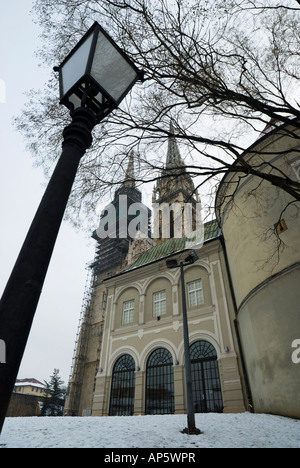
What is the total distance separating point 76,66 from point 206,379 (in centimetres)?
1760

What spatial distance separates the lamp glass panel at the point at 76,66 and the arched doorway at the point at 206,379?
17.0 meters

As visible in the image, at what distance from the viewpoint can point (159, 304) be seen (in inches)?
833

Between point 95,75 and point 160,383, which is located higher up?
point 95,75

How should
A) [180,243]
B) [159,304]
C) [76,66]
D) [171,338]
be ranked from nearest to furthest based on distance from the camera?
[76,66] < [171,338] < [159,304] < [180,243]

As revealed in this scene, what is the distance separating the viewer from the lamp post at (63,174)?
1.70 meters

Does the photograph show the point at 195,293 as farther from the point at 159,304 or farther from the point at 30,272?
the point at 30,272

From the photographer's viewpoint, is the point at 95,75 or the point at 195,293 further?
the point at 195,293

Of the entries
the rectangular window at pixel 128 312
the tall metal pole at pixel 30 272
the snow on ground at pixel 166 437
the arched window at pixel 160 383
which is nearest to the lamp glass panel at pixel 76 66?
the tall metal pole at pixel 30 272

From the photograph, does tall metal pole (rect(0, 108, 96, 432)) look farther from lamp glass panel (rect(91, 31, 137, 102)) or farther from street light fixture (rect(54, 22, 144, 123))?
lamp glass panel (rect(91, 31, 137, 102))

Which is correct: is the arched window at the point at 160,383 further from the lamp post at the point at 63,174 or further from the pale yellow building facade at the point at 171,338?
the lamp post at the point at 63,174

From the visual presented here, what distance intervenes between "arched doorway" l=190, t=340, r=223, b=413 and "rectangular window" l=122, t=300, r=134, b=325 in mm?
6160

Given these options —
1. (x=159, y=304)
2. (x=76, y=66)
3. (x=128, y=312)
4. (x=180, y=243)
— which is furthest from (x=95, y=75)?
(x=180, y=243)
